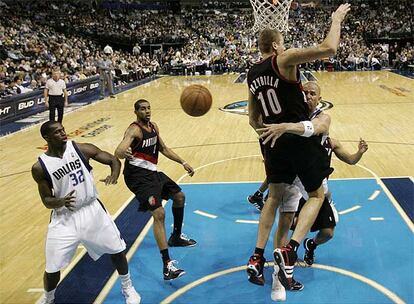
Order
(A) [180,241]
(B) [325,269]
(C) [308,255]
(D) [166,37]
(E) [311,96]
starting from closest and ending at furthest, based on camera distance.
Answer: (E) [311,96], (B) [325,269], (C) [308,255], (A) [180,241], (D) [166,37]

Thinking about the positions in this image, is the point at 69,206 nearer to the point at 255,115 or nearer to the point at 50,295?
the point at 50,295

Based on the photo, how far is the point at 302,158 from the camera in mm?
3510

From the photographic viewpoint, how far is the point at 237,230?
5.18 meters

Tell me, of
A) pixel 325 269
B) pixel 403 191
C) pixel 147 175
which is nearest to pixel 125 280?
→ pixel 147 175

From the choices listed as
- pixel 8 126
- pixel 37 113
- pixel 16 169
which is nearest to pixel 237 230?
pixel 16 169

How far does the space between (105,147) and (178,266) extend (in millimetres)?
5501

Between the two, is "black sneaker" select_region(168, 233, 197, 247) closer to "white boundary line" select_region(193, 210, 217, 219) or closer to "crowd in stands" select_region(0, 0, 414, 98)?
"white boundary line" select_region(193, 210, 217, 219)

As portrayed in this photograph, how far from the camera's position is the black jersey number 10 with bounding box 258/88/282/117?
11.4 ft

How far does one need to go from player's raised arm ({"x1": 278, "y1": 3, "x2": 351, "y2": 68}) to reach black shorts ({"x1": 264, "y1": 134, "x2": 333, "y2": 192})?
23.1 inches

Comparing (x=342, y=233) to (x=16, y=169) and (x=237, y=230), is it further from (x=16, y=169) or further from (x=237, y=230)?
(x=16, y=169)

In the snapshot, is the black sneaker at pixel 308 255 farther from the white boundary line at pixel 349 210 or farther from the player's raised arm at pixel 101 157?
the player's raised arm at pixel 101 157

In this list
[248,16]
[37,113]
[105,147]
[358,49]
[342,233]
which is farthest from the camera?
[248,16]

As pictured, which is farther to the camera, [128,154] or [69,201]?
[128,154]

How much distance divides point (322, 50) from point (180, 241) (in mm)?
2647
